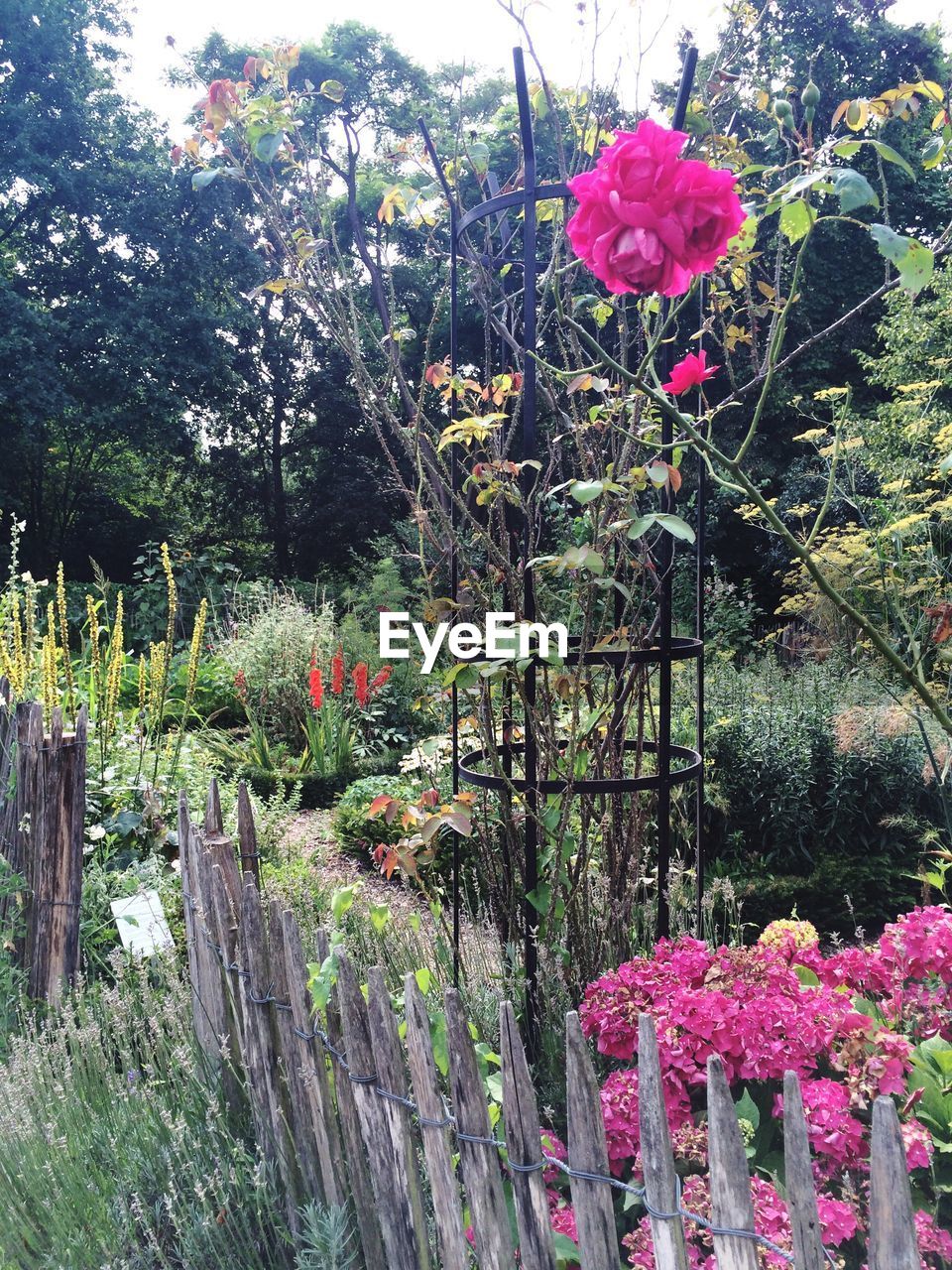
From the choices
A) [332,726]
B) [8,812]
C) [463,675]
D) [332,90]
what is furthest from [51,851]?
[332,726]

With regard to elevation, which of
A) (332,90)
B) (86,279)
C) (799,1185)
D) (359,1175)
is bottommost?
(359,1175)

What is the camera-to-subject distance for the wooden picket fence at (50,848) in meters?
2.71

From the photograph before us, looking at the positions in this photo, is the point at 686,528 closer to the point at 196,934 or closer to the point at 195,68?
the point at 196,934

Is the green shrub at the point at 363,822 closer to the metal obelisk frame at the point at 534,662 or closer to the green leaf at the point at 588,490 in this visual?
the metal obelisk frame at the point at 534,662

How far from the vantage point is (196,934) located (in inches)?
85.1

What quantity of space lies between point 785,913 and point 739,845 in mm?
403

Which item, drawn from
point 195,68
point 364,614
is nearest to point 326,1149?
point 364,614

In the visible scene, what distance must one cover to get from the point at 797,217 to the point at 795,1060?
48.0 inches

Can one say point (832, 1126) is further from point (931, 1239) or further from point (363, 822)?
point (363, 822)

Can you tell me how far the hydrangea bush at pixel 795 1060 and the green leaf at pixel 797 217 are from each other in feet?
3.70

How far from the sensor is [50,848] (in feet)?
8.89

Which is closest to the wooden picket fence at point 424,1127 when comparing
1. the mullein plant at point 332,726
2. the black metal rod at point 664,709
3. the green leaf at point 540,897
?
the green leaf at point 540,897

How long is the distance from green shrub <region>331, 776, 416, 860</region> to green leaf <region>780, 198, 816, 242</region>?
3351 mm

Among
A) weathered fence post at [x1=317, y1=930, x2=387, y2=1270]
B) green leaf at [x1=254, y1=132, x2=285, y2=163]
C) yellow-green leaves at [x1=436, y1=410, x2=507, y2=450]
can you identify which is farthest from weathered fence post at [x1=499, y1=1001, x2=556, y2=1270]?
green leaf at [x1=254, y1=132, x2=285, y2=163]
